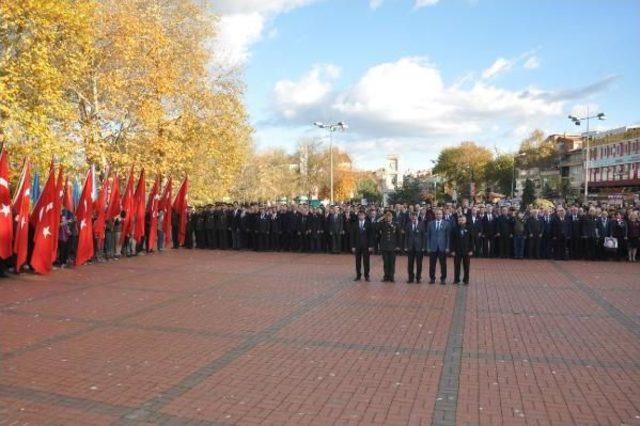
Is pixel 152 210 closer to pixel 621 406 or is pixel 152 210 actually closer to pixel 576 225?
pixel 576 225

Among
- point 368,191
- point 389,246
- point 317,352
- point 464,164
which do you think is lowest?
point 317,352

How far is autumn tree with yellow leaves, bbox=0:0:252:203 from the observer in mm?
17859

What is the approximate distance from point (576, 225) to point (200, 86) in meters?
17.4

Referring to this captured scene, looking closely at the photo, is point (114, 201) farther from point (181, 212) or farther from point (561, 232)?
point (561, 232)

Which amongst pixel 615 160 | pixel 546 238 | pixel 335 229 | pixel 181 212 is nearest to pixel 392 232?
pixel 335 229

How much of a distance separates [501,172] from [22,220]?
271ft

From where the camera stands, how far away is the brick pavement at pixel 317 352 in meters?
5.86

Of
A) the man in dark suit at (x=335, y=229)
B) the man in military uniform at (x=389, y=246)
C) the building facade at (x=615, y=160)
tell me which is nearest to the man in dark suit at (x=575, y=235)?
the man in dark suit at (x=335, y=229)

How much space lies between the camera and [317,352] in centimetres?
801

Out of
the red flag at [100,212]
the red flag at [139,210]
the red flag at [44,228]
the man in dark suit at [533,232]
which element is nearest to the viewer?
the red flag at [44,228]

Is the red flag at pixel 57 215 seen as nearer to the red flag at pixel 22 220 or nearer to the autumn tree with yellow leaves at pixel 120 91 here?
the red flag at pixel 22 220

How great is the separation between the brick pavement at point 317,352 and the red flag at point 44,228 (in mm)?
874

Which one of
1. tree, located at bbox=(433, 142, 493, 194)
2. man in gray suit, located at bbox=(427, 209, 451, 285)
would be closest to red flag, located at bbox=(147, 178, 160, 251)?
man in gray suit, located at bbox=(427, 209, 451, 285)

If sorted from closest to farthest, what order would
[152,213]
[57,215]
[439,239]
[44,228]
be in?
[439,239] → [44,228] → [57,215] → [152,213]
